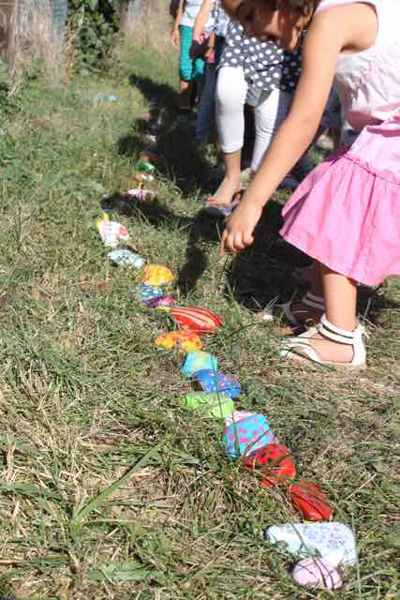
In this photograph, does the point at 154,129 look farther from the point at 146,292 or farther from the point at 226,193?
the point at 146,292

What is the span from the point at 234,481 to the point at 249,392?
45 cm

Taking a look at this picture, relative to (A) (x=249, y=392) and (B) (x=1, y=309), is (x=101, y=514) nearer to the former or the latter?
(A) (x=249, y=392)

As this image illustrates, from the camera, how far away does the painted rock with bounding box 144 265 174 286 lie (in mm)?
2516

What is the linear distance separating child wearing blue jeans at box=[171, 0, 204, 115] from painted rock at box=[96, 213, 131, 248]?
3195 millimetres

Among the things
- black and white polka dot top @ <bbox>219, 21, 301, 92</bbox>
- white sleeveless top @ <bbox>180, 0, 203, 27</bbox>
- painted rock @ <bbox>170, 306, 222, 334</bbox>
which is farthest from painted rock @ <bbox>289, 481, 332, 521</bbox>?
white sleeveless top @ <bbox>180, 0, 203, 27</bbox>

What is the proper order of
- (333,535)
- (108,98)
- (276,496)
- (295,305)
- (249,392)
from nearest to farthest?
(333,535) → (276,496) → (249,392) → (295,305) → (108,98)

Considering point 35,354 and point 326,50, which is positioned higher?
point 326,50

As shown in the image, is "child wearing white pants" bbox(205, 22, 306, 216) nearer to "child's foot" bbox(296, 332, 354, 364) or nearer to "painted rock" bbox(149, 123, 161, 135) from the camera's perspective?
"child's foot" bbox(296, 332, 354, 364)

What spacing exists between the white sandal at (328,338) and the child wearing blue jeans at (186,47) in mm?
3923

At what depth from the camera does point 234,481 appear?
5.06ft

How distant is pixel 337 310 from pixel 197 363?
0.56 meters

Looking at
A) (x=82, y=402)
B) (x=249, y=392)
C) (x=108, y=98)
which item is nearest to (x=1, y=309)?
(x=82, y=402)

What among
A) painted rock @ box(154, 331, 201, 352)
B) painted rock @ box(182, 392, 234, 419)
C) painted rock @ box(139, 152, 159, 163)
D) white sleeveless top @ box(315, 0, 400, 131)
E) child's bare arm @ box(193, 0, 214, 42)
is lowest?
painted rock @ box(139, 152, 159, 163)

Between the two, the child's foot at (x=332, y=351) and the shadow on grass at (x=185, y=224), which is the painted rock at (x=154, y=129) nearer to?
the shadow on grass at (x=185, y=224)
